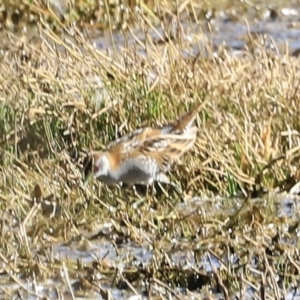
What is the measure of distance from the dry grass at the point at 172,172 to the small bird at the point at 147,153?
0.42 feet

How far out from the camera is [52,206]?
6.63 metres

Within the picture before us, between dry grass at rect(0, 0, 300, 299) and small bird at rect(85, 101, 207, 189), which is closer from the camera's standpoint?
dry grass at rect(0, 0, 300, 299)

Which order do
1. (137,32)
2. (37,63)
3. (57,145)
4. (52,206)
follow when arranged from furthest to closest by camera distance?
(137,32) < (37,63) < (57,145) < (52,206)

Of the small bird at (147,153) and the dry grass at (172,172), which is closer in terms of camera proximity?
the dry grass at (172,172)

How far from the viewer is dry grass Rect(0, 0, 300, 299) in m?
5.85

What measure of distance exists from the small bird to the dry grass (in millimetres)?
127

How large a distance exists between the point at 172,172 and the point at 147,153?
0.30m

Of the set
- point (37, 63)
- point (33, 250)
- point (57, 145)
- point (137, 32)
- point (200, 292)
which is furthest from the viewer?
point (137, 32)

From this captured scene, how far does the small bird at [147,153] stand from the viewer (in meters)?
6.80

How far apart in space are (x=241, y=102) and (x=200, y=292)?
1996 millimetres

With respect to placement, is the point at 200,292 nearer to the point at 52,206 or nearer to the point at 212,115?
the point at 52,206

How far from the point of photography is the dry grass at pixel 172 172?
5852 millimetres

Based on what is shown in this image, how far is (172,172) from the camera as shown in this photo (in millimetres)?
7121

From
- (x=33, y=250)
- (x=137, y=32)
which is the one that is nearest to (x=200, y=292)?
(x=33, y=250)
